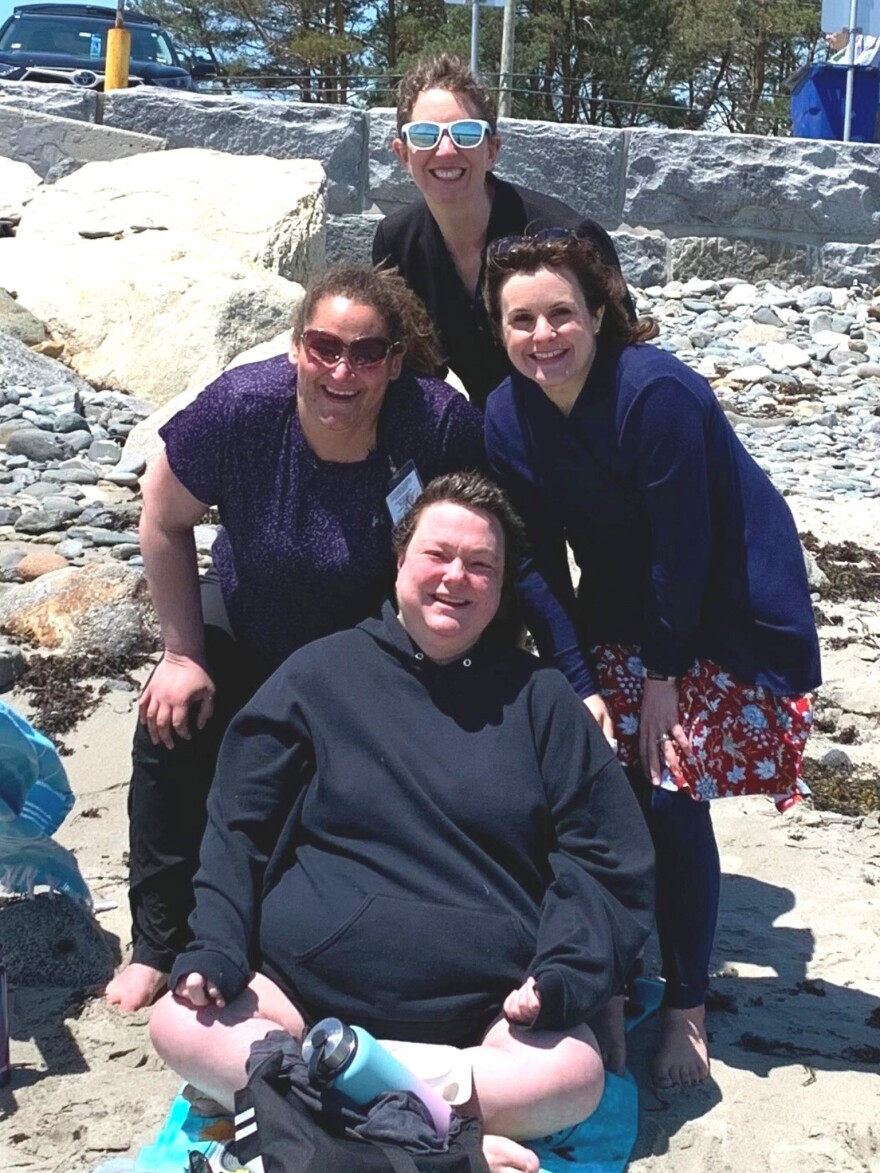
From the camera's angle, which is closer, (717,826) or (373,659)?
(373,659)

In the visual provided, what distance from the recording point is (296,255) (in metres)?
9.86

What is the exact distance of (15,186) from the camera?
35.8 ft

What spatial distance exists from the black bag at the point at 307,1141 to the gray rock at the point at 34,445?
5.40 metres

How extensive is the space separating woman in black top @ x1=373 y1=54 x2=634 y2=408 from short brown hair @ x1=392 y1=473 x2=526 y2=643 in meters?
0.72

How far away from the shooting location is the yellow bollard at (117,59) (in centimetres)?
1311

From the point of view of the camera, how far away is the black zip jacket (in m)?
2.69

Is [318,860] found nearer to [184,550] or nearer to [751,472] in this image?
[184,550]

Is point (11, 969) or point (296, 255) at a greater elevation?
point (296, 255)

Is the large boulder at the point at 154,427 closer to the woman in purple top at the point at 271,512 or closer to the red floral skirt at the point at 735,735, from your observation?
the woman in purple top at the point at 271,512

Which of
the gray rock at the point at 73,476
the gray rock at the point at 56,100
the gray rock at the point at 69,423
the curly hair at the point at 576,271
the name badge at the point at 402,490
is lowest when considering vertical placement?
the gray rock at the point at 73,476

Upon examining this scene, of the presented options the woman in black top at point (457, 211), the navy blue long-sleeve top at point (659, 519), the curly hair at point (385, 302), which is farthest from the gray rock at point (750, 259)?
the navy blue long-sleeve top at point (659, 519)

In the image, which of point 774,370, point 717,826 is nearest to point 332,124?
point 774,370

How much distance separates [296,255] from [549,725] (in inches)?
297

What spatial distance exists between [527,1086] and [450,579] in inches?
37.8
